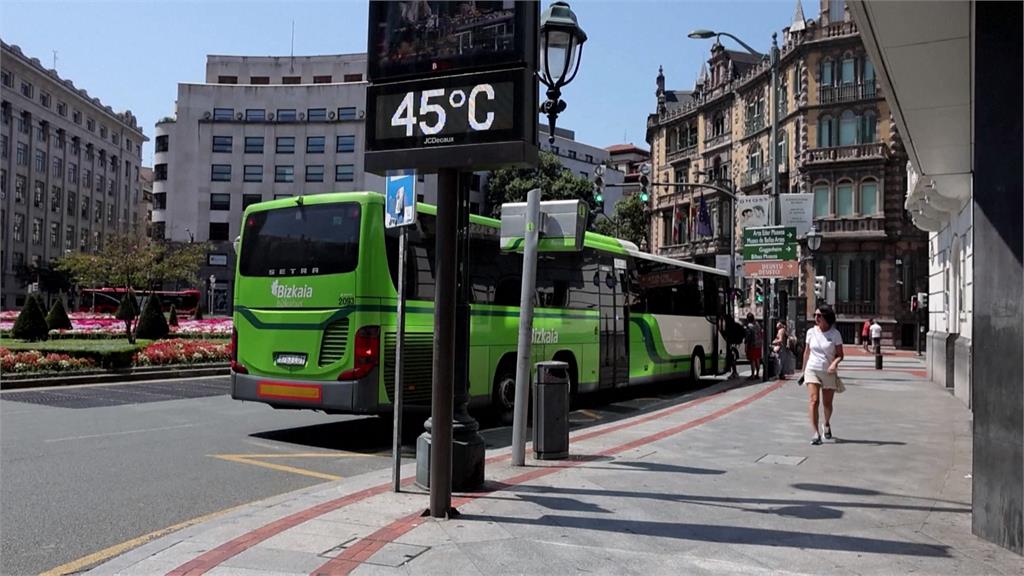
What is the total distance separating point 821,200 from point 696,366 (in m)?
33.4

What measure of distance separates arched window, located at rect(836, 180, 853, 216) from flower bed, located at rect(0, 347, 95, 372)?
43.3m

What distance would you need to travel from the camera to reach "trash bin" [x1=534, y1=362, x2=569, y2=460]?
8.77 m

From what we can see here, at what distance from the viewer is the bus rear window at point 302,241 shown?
10.2 metres

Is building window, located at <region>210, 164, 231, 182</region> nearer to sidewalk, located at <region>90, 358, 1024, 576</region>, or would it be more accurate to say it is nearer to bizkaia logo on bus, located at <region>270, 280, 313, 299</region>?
bizkaia logo on bus, located at <region>270, 280, 313, 299</region>

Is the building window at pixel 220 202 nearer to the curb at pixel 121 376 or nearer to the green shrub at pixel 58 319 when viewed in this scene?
the green shrub at pixel 58 319

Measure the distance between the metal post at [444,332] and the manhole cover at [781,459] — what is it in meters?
4.30

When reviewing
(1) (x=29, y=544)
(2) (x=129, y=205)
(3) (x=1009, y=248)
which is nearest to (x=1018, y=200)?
(3) (x=1009, y=248)

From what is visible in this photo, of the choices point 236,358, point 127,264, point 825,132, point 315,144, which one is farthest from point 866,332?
point 315,144

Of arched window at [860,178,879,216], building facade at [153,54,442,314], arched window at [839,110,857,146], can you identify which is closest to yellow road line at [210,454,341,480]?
arched window at [860,178,879,216]

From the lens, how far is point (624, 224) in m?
73.3

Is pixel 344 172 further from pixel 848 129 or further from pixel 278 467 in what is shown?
pixel 278 467

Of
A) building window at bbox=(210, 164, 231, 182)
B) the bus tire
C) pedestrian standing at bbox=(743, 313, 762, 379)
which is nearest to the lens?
the bus tire

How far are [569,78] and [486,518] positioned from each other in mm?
5711

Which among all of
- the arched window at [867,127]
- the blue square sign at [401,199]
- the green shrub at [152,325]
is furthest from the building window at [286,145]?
the blue square sign at [401,199]
